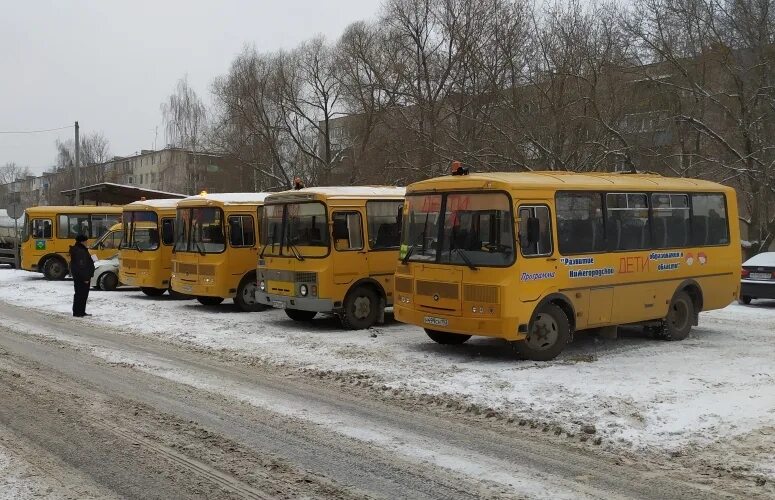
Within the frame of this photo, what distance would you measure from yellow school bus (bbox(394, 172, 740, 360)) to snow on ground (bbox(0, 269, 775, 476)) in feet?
1.71

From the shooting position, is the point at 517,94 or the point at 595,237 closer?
the point at 595,237

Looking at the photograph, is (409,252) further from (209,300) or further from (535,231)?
(209,300)

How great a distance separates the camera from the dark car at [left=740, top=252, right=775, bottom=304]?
1777 centimetres

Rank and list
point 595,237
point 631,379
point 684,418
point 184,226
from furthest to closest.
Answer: point 184,226 → point 595,237 → point 631,379 → point 684,418

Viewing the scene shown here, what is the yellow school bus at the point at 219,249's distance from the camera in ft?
55.3

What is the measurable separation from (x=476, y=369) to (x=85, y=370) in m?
5.39

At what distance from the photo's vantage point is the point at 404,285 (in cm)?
1160

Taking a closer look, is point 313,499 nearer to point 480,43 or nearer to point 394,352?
point 394,352

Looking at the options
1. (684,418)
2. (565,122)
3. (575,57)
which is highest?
(575,57)

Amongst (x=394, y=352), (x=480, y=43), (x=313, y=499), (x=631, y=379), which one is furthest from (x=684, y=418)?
(x=480, y=43)

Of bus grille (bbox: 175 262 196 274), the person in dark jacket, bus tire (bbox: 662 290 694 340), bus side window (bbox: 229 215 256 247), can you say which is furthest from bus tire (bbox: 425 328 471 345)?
the person in dark jacket

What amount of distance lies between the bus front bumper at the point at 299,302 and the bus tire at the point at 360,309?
431 mm

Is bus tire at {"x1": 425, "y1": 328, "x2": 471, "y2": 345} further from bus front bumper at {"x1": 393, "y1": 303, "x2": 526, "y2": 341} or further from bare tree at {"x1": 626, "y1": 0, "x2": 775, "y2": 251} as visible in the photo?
bare tree at {"x1": 626, "y1": 0, "x2": 775, "y2": 251}

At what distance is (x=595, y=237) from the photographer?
37.4 ft
